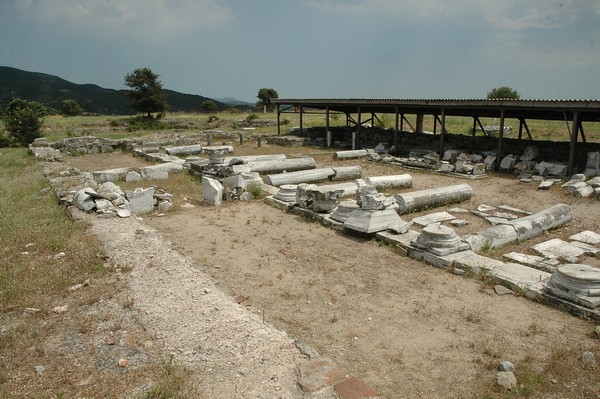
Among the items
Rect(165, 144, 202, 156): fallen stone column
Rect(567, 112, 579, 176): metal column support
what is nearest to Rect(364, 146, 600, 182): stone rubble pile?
Rect(567, 112, 579, 176): metal column support

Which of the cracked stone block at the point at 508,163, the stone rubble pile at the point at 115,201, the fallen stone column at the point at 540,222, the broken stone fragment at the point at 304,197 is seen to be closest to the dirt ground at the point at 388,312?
the fallen stone column at the point at 540,222

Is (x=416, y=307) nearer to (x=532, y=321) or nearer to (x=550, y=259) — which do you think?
(x=532, y=321)

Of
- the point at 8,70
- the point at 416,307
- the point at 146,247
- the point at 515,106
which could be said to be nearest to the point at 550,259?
the point at 416,307

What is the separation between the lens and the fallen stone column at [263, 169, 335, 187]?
1356 centimetres

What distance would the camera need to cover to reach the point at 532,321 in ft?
16.5

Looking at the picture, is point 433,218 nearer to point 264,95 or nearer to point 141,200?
point 141,200

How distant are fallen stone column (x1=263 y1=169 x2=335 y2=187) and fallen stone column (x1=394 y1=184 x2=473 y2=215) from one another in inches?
159

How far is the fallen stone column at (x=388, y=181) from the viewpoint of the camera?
1270 cm

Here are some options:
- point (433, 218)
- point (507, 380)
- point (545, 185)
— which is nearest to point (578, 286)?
point (507, 380)

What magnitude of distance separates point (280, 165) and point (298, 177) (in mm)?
2393

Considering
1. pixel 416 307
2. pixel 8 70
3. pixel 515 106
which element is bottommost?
pixel 416 307

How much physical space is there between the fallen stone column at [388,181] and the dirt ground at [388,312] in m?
4.19

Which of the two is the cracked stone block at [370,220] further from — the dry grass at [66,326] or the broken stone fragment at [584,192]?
the broken stone fragment at [584,192]

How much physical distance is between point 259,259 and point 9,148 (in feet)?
79.4
